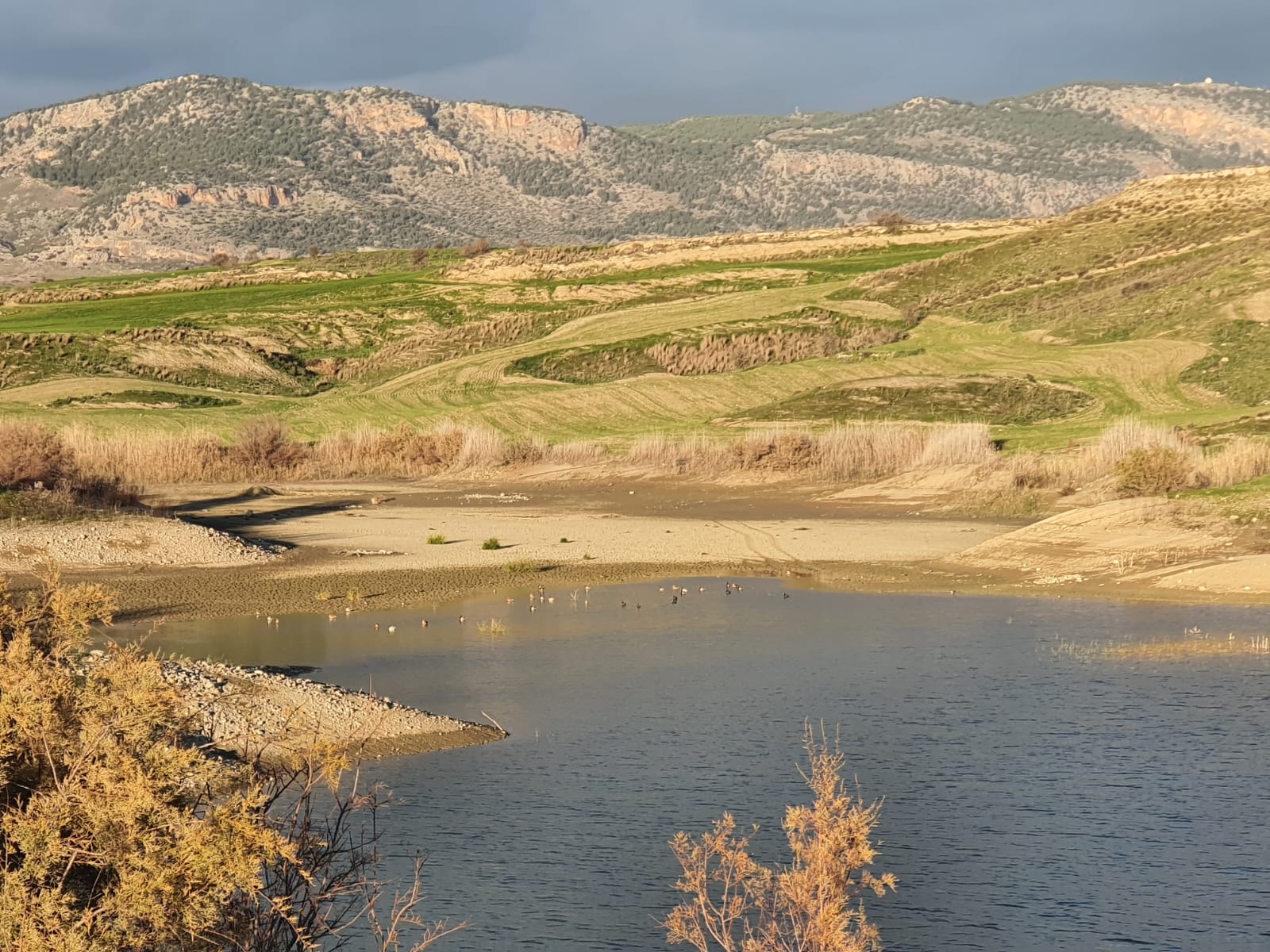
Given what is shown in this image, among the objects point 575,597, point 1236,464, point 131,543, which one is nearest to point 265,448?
point 131,543

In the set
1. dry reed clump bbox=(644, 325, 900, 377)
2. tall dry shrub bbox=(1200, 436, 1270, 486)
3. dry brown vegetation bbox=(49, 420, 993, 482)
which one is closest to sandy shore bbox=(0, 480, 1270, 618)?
dry brown vegetation bbox=(49, 420, 993, 482)

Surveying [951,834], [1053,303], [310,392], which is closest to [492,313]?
[310,392]

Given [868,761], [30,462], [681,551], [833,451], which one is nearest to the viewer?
[868,761]

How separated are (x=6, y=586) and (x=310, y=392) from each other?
59.5 metres

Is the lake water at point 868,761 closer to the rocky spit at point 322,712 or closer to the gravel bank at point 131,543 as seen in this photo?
the rocky spit at point 322,712

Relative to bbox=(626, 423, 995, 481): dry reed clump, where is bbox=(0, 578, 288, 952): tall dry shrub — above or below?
below

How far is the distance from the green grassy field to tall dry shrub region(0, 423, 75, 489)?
18771 mm

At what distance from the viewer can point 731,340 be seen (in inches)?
2613

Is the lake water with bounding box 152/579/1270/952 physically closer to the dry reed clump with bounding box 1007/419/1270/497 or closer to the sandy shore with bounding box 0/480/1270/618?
the sandy shore with bounding box 0/480/1270/618

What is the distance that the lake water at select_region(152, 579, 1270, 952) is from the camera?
46.3 feet

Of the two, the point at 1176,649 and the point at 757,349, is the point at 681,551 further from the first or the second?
the point at 757,349

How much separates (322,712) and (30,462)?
19189mm

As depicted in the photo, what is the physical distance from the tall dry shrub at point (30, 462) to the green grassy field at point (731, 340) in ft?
61.6

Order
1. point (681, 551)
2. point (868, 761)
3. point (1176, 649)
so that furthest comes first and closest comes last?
point (681, 551) → point (1176, 649) → point (868, 761)
